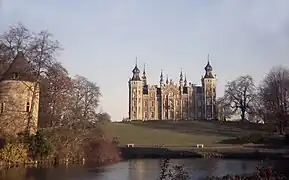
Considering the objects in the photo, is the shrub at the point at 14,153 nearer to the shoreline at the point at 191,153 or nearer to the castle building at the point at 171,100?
the shoreline at the point at 191,153

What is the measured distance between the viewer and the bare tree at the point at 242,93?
66.1 metres

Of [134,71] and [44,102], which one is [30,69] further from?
[134,71]

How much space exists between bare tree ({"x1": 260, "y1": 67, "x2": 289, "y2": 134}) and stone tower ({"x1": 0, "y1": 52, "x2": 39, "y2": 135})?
85.4ft

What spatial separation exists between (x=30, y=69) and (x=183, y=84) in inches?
3109

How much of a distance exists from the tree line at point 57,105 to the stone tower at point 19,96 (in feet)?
1.17

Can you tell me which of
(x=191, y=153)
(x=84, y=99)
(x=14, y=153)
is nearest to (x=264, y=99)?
(x=191, y=153)

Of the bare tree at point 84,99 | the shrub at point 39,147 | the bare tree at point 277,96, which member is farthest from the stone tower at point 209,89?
the shrub at point 39,147

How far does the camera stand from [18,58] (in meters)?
33.7

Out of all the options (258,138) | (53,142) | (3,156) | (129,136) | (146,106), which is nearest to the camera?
(3,156)

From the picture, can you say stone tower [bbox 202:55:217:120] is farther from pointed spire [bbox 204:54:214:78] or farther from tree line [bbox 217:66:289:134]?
tree line [bbox 217:66:289:134]

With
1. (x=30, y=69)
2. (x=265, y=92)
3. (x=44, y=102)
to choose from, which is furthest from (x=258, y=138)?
(x=30, y=69)

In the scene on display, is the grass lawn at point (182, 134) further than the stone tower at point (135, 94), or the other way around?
the stone tower at point (135, 94)

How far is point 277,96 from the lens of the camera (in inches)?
1832

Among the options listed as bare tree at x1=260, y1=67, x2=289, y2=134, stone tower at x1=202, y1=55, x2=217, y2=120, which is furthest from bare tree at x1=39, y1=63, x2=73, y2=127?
stone tower at x1=202, y1=55, x2=217, y2=120
